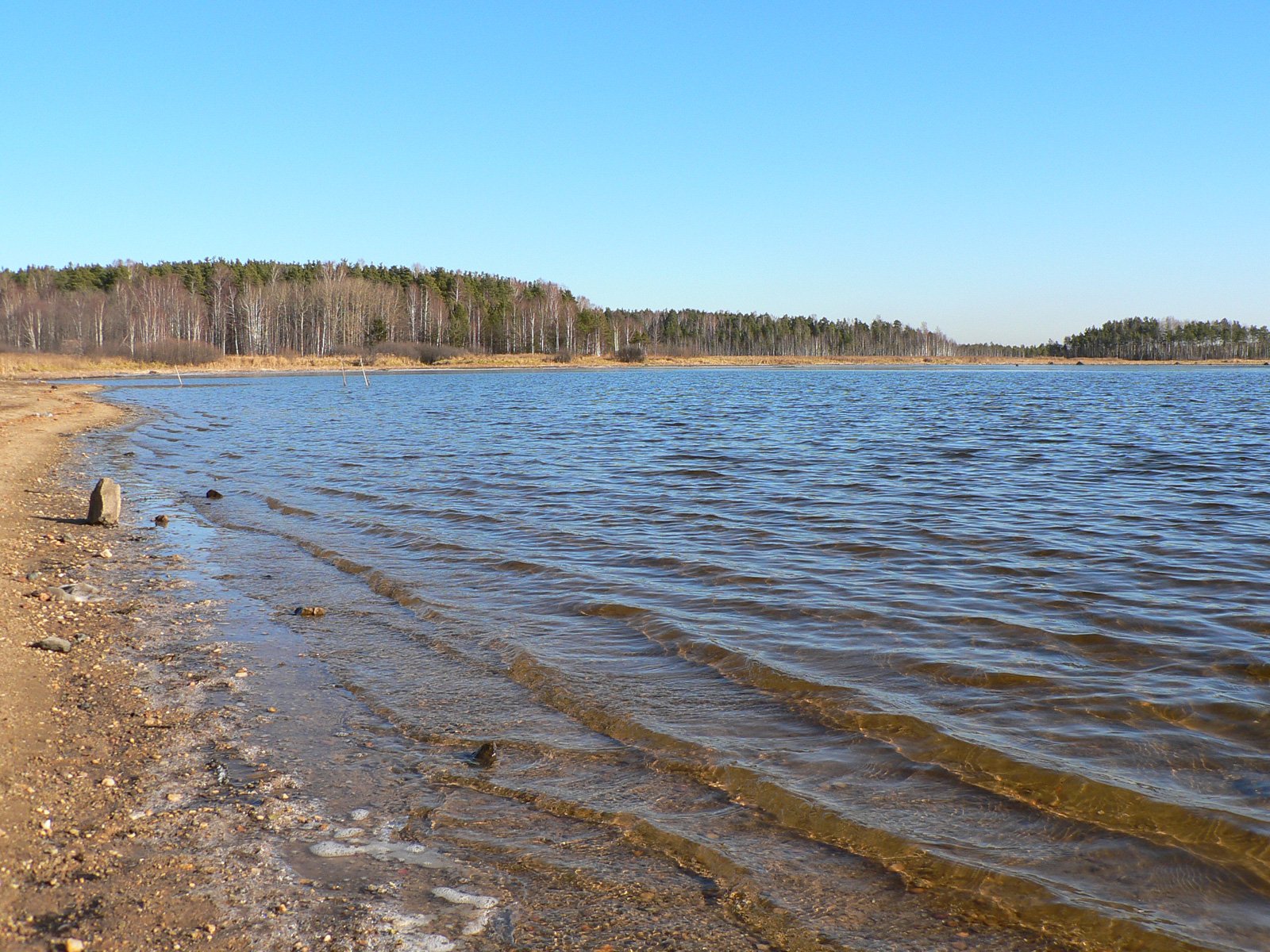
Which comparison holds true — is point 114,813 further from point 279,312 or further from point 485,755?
point 279,312

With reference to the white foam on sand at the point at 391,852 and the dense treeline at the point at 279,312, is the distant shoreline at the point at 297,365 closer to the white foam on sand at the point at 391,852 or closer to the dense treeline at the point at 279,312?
the dense treeline at the point at 279,312

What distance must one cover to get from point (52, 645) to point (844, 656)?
6.58 meters

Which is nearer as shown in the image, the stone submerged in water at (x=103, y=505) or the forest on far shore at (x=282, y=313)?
the stone submerged in water at (x=103, y=505)

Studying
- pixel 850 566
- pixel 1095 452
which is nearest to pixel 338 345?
pixel 1095 452

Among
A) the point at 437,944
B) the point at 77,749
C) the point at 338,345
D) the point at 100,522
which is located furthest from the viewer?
the point at 338,345

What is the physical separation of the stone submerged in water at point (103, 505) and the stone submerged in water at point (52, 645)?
6.68 meters

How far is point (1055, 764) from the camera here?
19.6ft

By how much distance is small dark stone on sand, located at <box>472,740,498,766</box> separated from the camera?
19.4 ft

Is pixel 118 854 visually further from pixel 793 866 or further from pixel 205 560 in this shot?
pixel 205 560

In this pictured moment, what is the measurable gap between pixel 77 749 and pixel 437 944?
3.17 meters

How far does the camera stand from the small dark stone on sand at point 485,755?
5914 millimetres

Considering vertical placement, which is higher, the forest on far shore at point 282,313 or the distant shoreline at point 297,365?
the forest on far shore at point 282,313

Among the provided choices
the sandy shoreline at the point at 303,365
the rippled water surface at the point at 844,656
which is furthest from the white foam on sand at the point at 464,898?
the sandy shoreline at the point at 303,365

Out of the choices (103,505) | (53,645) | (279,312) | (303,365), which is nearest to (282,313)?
(279,312)
